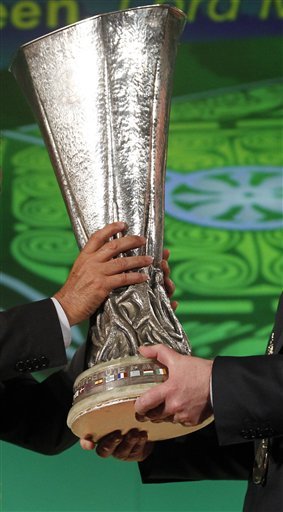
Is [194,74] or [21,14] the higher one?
[21,14]

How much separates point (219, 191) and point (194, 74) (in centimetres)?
44

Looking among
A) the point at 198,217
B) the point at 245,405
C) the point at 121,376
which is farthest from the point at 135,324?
the point at 198,217

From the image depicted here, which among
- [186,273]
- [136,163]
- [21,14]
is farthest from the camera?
[21,14]

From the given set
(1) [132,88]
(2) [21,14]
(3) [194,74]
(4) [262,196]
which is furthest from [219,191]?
(1) [132,88]

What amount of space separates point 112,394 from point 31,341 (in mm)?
370

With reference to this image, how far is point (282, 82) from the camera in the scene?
3.65 meters

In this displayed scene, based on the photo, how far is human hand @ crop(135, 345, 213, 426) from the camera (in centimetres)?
179

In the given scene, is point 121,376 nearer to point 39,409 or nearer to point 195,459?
point 195,459

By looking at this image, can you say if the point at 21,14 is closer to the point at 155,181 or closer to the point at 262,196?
the point at 262,196

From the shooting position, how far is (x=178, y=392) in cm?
180

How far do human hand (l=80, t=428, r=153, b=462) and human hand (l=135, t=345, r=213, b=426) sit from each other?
0.58 ft

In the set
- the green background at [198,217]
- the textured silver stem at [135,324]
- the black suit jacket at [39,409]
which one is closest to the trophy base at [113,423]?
the textured silver stem at [135,324]

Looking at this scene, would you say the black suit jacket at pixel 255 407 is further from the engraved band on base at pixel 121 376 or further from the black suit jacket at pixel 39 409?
the black suit jacket at pixel 39 409

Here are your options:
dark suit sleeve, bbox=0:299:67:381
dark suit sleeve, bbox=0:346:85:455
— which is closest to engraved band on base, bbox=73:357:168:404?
dark suit sleeve, bbox=0:299:67:381
